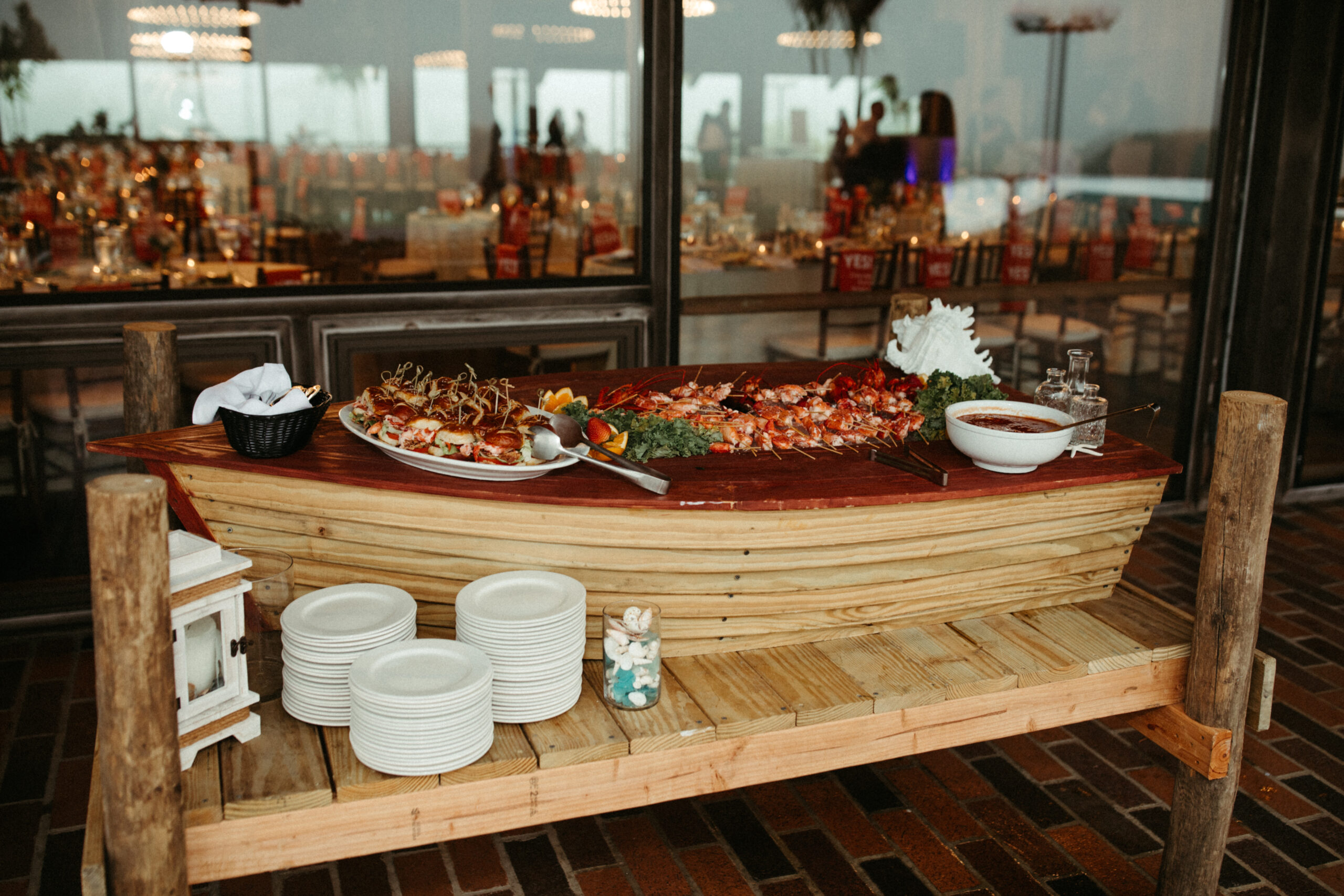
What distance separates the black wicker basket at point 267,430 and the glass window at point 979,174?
2871 millimetres

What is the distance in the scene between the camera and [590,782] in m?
2.12

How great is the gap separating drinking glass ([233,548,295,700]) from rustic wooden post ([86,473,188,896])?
1.37 ft

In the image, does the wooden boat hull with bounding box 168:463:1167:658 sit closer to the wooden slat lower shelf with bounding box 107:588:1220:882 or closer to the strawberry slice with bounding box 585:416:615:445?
the wooden slat lower shelf with bounding box 107:588:1220:882

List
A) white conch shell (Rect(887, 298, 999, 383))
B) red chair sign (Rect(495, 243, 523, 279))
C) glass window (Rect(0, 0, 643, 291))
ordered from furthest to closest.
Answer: red chair sign (Rect(495, 243, 523, 279)) < glass window (Rect(0, 0, 643, 291)) < white conch shell (Rect(887, 298, 999, 383))

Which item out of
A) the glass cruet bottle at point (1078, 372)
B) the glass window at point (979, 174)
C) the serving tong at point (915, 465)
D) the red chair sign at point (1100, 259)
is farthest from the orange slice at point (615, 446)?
the red chair sign at point (1100, 259)

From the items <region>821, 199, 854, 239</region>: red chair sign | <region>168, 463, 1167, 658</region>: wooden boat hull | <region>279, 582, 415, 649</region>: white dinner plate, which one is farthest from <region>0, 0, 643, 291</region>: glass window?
<region>279, 582, 415, 649</region>: white dinner plate

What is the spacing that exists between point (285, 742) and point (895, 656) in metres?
1.37

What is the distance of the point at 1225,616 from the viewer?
2.46 m

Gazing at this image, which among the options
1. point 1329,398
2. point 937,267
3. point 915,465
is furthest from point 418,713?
point 1329,398

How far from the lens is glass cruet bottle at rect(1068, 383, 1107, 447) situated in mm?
2756

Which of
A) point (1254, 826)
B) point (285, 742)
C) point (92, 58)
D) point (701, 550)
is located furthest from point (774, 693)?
point (92, 58)

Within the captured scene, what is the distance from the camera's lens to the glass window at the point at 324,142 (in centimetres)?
466

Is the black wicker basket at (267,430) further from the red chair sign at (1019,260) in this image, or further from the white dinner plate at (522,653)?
the red chair sign at (1019,260)

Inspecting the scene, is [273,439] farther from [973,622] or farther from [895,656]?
[973,622]
